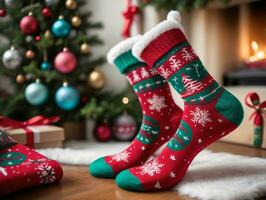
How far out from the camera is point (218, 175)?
86 centimetres

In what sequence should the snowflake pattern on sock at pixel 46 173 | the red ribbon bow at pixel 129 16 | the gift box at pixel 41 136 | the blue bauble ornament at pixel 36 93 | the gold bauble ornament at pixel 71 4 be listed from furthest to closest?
the red ribbon bow at pixel 129 16, the gold bauble ornament at pixel 71 4, the blue bauble ornament at pixel 36 93, the gift box at pixel 41 136, the snowflake pattern on sock at pixel 46 173

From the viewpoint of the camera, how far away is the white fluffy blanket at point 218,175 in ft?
2.38

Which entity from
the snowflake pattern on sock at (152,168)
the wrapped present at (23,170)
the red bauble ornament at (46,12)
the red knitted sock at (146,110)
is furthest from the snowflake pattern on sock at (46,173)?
the red bauble ornament at (46,12)

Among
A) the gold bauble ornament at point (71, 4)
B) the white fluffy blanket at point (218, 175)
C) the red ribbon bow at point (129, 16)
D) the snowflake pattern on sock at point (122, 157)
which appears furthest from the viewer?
the red ribbon bow at point (129, 16)

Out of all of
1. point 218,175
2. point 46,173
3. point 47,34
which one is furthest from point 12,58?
point 218,175

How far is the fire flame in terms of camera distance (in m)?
1.73

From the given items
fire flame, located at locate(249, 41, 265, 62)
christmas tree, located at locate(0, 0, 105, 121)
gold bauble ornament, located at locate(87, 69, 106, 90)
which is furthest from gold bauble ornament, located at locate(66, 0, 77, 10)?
fire flame, located at locate(249, 41, 265, 62)

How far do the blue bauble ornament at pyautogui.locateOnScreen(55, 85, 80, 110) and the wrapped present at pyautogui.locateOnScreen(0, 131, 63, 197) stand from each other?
61cm

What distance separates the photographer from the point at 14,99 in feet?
5.03

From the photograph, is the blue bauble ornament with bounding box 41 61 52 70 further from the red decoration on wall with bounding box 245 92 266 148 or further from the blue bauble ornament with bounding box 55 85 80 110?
the red decoration on wall with bounding box 245 92 266 148

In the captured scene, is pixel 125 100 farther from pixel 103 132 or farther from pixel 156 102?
pixel 156 102

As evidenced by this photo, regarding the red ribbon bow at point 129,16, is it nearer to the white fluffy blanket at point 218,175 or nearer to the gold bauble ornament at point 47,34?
the gold bauble ornament at point 47,34

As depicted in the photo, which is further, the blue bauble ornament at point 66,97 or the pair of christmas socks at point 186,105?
the blue bauble ornament at point 66,97

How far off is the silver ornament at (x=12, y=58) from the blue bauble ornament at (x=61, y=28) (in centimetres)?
21
